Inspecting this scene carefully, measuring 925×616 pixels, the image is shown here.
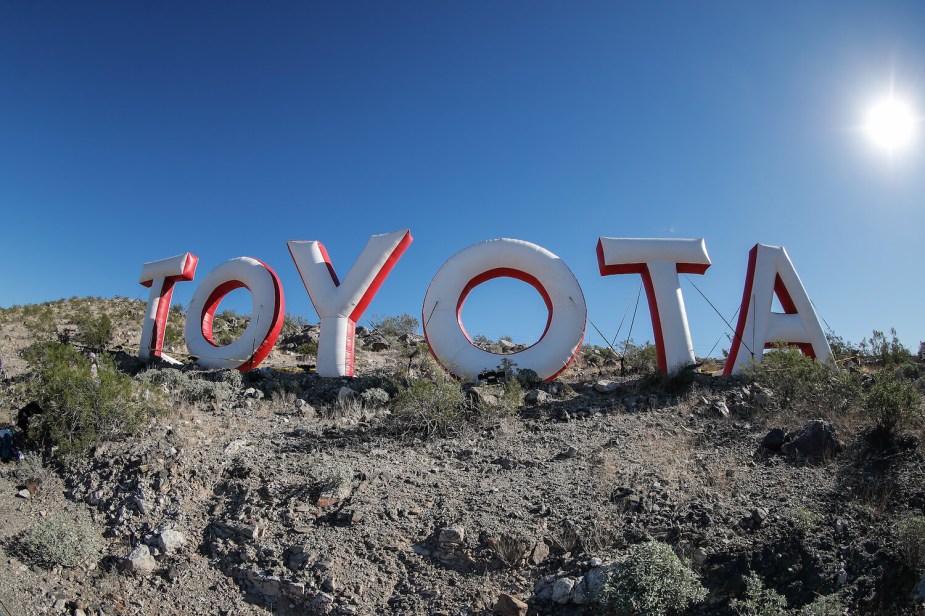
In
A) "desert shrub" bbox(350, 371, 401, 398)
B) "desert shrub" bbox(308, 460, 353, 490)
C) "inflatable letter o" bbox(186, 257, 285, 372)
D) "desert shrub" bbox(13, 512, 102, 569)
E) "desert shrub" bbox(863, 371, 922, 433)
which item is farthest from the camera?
"inflatable letter o" bbox(186, 257, 285, 372)

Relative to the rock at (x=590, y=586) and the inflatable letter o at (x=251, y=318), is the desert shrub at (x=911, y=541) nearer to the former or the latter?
the rock at (x=590, y=586)

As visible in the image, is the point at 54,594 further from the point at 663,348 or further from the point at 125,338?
the point at 125,338

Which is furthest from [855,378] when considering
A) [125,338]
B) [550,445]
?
[125,338]

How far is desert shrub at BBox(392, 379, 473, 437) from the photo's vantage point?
28.2 ft

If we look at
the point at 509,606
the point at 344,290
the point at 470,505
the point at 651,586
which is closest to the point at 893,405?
the point at 651,586

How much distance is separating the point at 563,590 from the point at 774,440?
3798mm

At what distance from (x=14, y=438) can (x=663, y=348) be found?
10.6m

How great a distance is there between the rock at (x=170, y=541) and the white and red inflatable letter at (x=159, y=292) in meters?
10.9

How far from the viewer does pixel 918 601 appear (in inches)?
163

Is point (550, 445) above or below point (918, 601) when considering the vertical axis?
above

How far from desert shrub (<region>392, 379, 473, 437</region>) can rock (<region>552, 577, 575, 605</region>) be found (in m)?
3.85

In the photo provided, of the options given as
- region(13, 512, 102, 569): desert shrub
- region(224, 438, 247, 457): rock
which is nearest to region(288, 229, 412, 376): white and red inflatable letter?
region(224, 438, 247, 457): rock

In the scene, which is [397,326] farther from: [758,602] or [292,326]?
[758,602]

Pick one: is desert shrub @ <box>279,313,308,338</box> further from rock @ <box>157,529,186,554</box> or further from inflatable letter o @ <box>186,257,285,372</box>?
rock @ <box>157,529,186,554</box>
